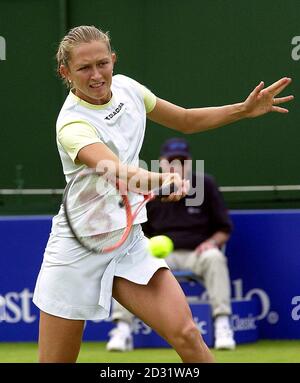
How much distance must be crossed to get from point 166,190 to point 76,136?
42 centimetres

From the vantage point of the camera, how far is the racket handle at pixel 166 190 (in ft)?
12.8

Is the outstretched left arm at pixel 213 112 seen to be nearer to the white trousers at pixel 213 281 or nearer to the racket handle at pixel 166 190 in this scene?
the racket handle at pixel 166 190

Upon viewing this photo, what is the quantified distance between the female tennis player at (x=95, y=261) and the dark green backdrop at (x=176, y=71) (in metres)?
3.83

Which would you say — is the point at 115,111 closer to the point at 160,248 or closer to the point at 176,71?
the point at 160,248

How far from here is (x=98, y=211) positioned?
4234mm

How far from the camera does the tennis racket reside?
4172 millimetres

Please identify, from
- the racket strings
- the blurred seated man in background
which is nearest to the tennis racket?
the racket strings

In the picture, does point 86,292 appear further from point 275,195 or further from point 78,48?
point 275,195

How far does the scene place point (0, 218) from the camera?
7898 mm

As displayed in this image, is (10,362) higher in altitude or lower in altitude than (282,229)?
lower

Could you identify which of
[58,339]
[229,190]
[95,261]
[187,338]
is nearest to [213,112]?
[95,261]

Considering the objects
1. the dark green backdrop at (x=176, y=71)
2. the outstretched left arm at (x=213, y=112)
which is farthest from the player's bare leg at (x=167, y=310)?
the dark green backdrop at (x=176, y=71)
